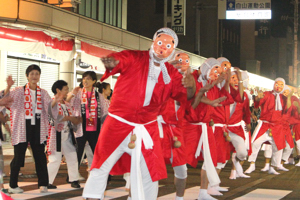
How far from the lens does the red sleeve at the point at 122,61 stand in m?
4.77

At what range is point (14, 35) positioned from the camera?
521 inches

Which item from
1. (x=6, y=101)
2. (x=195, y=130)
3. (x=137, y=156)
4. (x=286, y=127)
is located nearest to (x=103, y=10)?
(x=286, y=127)

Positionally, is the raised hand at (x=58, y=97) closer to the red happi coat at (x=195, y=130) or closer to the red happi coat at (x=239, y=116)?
the red happi coat at (x=195, y=130)

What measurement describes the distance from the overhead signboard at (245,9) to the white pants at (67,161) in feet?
51.6

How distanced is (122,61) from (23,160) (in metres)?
3.73

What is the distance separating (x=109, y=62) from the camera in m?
4.71

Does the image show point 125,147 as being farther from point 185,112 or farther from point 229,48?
point 229,48

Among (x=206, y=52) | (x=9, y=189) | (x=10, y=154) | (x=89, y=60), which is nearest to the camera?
(x=9, y=189)

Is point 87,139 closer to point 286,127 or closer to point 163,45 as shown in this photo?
point 163,45

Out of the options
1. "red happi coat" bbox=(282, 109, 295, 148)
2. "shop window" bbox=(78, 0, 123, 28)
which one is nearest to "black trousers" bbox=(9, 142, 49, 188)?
"red happi coat" bbox=(282, 109, 295, 148)

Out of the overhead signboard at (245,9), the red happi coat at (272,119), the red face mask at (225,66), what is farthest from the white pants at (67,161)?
the overhead signboard at (245,9)

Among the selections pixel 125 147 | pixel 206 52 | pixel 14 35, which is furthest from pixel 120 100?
pixel 206 52

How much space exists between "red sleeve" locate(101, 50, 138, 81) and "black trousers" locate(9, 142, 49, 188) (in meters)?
3.38

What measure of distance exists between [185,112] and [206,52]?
113 ft
